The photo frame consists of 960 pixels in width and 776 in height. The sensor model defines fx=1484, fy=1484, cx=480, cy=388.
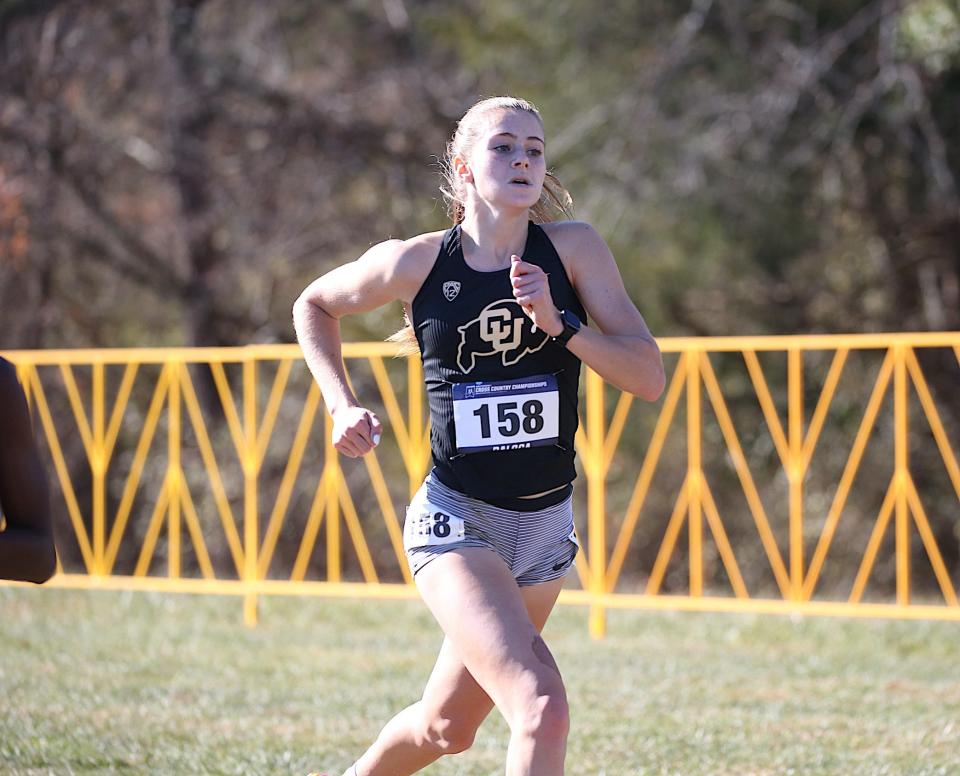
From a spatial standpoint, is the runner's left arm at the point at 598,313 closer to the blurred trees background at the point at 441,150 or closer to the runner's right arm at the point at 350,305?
the runner's right arm at the point at 350,305

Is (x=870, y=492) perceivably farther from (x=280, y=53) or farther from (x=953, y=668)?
(x=280, y=53)

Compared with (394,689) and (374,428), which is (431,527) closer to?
(374,428)

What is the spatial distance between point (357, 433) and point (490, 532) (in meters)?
0.41

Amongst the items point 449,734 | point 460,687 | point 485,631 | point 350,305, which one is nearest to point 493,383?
point 350,305

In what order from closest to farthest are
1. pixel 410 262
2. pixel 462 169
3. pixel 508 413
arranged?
pixel 508 413 → pixel 410 262 → pixel 462 169

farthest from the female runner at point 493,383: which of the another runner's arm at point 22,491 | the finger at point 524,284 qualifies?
the another runner's arm at point 22,491

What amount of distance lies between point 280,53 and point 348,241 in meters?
2.31

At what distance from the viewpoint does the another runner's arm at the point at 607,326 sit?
11.2ft

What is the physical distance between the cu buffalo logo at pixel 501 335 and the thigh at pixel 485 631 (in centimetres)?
47

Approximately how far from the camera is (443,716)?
3.61 meters

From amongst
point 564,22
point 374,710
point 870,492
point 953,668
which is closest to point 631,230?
point 564,22

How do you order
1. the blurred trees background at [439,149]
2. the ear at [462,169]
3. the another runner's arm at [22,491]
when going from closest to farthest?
the another runner's arm at [22,491] → the ear at [462,169] → the blurred trees background at [439,149]

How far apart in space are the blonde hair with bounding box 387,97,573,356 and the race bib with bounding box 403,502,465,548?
0.45m

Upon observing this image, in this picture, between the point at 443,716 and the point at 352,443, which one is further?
the point at 443,716
